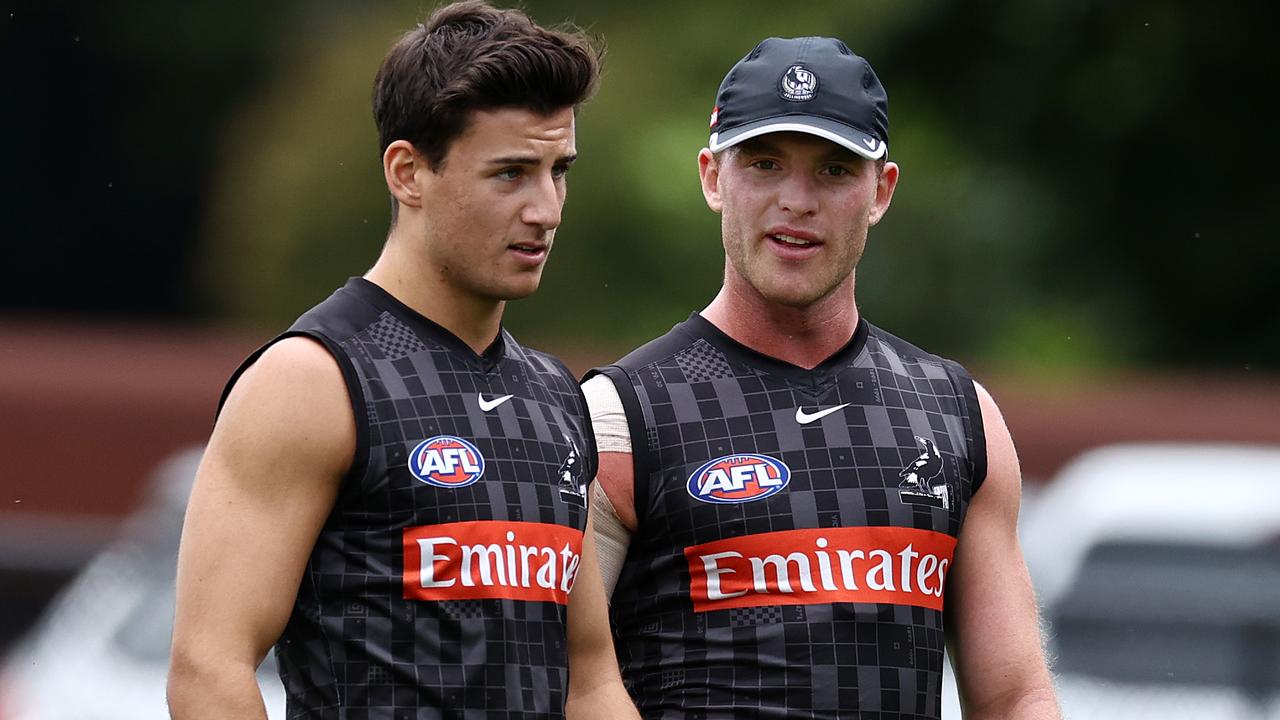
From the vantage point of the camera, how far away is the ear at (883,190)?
3.76 m

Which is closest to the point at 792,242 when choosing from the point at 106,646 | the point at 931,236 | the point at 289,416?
the point at 289,416

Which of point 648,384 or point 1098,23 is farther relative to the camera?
point 1098,23

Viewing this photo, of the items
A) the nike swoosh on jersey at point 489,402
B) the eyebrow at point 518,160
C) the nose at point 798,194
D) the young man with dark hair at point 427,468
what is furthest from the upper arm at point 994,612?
the eyebrow at point 518,160

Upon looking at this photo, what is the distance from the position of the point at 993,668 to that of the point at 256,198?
11.6m

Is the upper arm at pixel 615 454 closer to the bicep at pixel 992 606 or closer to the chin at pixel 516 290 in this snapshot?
the chin at pixel 516 290

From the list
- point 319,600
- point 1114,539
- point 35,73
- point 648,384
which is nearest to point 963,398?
point 648,384

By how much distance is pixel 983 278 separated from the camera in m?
13.6

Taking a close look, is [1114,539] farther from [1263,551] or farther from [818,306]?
[818,306]

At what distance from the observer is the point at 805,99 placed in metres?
3.64

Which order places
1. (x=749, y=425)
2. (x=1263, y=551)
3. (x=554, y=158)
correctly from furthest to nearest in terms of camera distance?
(x=1263, y=551), (x=749, y=425), (x=554, y=158)

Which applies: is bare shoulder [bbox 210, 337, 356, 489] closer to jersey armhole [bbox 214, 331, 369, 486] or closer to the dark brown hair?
jersey armhole [bbox 214, 331, 369, 486]

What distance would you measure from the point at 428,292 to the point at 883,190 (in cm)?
98

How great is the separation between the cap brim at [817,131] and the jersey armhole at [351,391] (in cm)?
91

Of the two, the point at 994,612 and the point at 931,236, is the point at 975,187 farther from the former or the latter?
the point at 994,612
